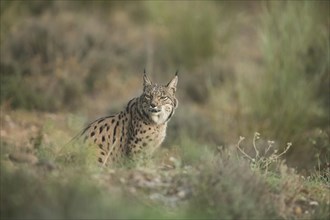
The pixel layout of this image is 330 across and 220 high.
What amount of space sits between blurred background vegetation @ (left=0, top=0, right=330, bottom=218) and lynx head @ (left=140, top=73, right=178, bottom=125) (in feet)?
1.39

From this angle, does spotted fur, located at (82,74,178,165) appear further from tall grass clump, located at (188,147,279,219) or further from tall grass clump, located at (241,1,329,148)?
tall grass clump, located at (241,1,329,148)

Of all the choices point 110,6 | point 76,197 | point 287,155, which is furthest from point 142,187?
point 110,6

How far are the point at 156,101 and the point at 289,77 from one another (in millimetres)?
4703

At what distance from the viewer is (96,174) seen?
7.53 metres

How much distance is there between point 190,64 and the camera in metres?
19.7

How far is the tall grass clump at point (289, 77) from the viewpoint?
13781 mm

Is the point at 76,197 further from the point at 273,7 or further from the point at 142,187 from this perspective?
the point at 273,7

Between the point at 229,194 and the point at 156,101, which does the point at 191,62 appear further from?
the point at 229,194

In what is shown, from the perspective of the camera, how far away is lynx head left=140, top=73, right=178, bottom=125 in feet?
31.2

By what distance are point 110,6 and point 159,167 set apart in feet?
46.2

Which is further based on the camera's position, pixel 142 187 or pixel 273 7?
pixel 273 7

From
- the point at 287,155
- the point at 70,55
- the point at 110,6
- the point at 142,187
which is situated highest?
the point at 110,6

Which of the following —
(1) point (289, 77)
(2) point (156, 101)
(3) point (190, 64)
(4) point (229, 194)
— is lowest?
(4) point (229, 194)

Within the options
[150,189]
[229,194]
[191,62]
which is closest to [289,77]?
[191,62]
